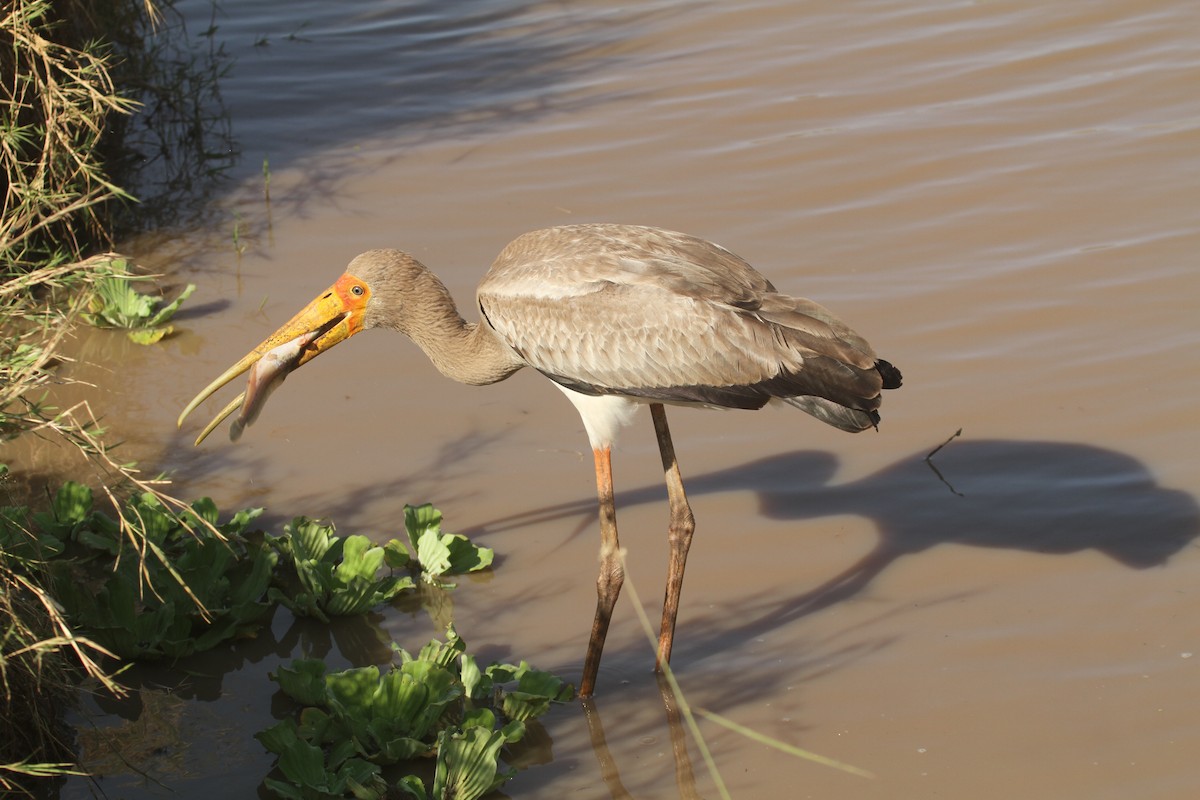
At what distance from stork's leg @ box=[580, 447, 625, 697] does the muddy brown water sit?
127 millimetres

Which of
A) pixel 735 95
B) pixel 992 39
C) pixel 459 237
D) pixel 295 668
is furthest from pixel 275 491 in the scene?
pixel 992 39

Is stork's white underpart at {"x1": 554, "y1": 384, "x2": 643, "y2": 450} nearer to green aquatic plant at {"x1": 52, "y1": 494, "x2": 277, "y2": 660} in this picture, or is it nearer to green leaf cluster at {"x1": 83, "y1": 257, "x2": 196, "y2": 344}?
green aquatic plant at {"x1": 52, "y1": 494, "x2": 277, "y2": 660}

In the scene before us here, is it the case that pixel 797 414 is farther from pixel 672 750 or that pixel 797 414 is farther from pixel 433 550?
pixel 672 750

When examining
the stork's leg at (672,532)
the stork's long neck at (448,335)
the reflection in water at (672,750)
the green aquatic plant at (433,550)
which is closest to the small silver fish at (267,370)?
the stork's long neck at (448,335)

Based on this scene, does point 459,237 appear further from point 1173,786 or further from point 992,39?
point 1173,786

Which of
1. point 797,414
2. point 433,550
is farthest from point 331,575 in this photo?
point 797,414

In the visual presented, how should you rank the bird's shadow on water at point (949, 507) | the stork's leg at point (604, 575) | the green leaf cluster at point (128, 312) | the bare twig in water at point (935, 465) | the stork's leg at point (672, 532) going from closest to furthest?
1. the stork's leg at point (604, 575)
2. the stork's leg at point (672, 532)
3. the bird's shadow on water at point (949, 507)
4. the bare twig in water at point (935, 465)
5. the green leaf cluster at point (128, 312)

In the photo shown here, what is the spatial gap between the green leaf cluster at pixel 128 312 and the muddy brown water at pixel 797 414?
12 cm

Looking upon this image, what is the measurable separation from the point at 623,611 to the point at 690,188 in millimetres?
3202

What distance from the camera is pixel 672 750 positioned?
4160mm

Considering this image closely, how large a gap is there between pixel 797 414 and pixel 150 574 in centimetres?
255

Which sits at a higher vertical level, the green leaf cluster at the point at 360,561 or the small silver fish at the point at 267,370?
the small silver fish at the point at 267,370

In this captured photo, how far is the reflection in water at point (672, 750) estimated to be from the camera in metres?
4.00

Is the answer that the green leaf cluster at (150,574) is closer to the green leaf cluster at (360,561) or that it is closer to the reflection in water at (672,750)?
the green leaf cluster at (360,561)
